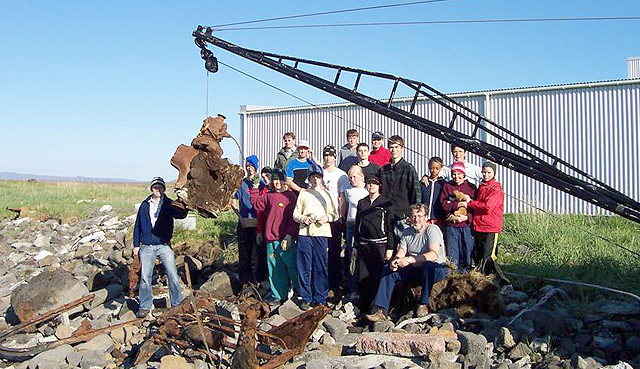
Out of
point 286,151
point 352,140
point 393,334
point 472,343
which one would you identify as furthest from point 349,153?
point 472,343

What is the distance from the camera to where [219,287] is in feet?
37.3

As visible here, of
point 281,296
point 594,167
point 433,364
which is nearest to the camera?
A: point 433,364

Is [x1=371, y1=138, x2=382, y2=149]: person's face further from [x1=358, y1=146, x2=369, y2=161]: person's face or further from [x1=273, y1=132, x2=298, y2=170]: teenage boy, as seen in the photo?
[x1=273, y1=132, x2=298, y2=170]: teenage boy

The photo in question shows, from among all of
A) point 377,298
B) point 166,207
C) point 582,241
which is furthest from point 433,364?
point 582,241

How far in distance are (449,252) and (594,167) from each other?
398 inches

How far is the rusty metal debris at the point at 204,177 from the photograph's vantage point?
8391 millimetres

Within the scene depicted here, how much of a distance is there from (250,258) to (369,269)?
2704 mm

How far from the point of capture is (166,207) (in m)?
10.3

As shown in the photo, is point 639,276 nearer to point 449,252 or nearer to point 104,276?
point 449,252

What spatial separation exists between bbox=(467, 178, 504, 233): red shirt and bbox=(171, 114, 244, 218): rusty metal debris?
138 inches

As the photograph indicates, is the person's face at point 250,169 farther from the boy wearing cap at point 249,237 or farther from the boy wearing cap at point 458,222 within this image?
the boy wearing cap at point 458,222

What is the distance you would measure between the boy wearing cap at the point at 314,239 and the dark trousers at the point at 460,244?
5.54 ft

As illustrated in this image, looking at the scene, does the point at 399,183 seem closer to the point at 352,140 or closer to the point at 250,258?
the point at 352,140

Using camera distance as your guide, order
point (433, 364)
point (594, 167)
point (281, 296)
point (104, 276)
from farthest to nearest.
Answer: point (594, 167), point (104, 276), point (281, 296), point (433, 364)
